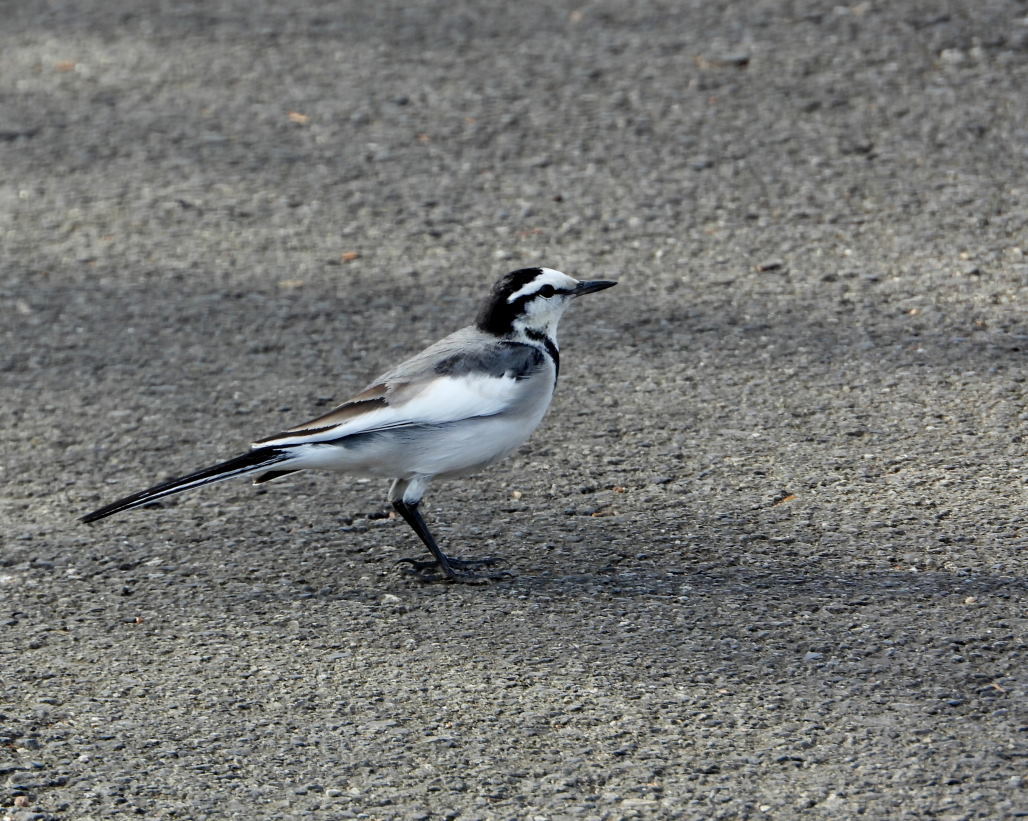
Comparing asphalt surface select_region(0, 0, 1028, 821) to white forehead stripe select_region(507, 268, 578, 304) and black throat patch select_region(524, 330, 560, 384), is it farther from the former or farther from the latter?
white forehead stripe select_region(507, 268, 578, 304)

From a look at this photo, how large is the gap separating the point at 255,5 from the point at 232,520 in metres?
5.42

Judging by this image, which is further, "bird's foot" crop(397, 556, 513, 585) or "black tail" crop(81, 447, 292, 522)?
"bird's foot" crop(397, 556, 513, 585)

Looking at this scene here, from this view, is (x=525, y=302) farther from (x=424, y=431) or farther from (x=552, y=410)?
(x=552, y=410)

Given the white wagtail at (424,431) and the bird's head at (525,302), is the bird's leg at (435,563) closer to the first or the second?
the white wagtail at (424,431)

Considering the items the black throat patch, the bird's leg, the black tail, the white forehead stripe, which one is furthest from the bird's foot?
the white forehead stripe

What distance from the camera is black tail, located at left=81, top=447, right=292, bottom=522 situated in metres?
4.29

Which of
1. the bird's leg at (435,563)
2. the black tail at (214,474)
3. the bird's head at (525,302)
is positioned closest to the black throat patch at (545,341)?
the bird's head at (525,302)

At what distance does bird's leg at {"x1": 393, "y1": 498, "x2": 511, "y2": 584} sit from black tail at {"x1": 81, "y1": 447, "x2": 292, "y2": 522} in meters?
0.42

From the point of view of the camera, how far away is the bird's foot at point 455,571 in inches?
177

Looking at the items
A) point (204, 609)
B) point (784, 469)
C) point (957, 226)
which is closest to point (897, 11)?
point (957, 226)

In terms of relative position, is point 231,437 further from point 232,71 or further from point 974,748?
point 232,71

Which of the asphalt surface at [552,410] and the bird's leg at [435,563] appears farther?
the bird's leg at [435,563]

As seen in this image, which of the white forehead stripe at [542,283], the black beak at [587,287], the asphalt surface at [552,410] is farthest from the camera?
the black beak at [587,287]

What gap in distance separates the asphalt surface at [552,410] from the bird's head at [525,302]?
612 millimetres
